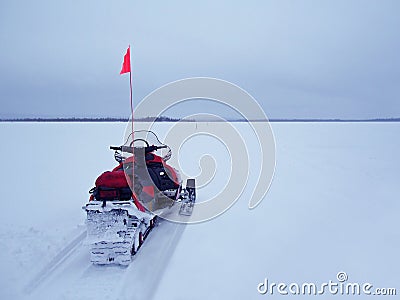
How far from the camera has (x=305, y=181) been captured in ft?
22.4

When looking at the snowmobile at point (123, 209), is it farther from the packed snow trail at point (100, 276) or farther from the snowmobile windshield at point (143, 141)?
the snowmobile windshield at point (143, 141)

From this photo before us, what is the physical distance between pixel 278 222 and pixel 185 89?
2709mm

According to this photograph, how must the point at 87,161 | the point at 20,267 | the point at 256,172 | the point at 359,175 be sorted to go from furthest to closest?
1. the point at 87,161
2. the point at 256,172
3. the point at 359,175
4. the point at 20,267

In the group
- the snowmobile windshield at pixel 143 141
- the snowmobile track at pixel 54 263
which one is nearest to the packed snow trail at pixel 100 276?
the snowmobile track at pixel 54 263

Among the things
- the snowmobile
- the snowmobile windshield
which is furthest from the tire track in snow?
the snowmobile windshield

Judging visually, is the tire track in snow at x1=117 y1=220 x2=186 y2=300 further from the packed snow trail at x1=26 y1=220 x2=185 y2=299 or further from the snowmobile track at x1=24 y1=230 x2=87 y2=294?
the snowmobile track at x1=24 y1=230 x2=87 y2=294

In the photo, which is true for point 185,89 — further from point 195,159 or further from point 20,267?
point 195,159

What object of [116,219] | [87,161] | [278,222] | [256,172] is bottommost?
[87,161]

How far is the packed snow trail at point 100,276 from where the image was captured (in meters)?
2.82

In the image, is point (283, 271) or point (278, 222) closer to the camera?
point (283, 271)

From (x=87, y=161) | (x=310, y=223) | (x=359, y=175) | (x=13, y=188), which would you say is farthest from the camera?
(x=87, y=161)

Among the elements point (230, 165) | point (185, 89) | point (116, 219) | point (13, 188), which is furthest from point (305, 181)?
point (13, 188)

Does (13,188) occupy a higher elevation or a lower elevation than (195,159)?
higher

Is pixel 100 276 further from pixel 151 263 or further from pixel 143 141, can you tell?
pixel 143 141
